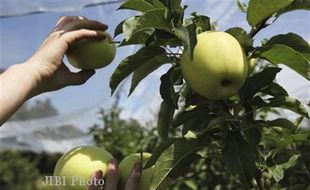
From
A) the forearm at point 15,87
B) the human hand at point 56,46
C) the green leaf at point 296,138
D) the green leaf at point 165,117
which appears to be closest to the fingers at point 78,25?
the human hand at point 56,46

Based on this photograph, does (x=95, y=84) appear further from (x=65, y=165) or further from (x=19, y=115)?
(x=65, y=165)

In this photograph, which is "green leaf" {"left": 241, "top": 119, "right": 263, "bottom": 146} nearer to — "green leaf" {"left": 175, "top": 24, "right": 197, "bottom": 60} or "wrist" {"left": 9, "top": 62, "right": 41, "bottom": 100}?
"green leaf" {"left": 175, "top": 24, "right": 197, "bottom": 60}

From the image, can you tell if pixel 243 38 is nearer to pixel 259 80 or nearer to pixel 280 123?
pixel 259 80

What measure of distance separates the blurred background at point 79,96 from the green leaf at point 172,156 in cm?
Result: 69

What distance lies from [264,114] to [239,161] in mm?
1345

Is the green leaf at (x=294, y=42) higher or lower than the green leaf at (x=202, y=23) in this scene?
lower

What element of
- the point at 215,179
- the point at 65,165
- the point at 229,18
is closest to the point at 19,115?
the point at 215,179

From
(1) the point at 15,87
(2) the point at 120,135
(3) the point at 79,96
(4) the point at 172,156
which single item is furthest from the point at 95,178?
(3) the point at 79,96

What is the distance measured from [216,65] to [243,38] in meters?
0.10

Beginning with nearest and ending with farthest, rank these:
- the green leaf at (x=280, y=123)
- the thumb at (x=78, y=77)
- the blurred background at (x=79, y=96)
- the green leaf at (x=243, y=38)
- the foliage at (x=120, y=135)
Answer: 1. the green leaf at (x=243, y=38)
2. the green leaf at (x=280, y=123)
3. the thumb at (x=78, y=77)
4. the blurred background at (x=79, y=96)
5. the foliage at (x=120, y=135)

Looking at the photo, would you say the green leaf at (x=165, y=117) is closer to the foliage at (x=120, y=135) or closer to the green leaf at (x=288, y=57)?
the green leaf at (x=288, y=57)

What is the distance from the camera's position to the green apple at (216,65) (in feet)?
2.63

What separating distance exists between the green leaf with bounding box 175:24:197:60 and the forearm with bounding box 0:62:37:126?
1.19ft

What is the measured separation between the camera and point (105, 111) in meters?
3.31
